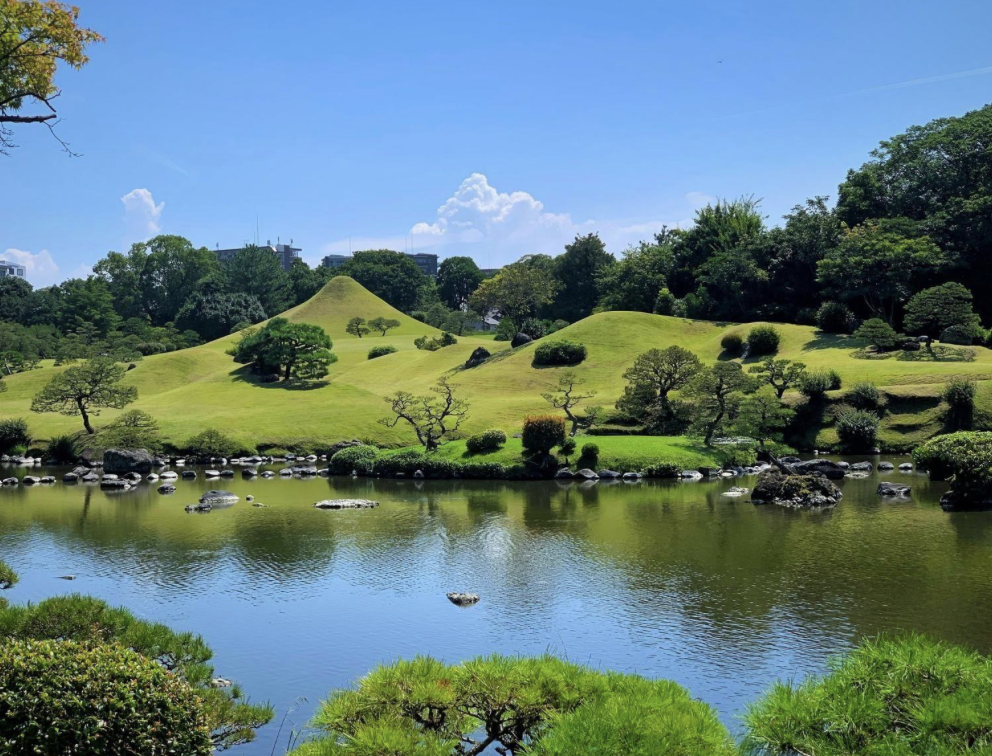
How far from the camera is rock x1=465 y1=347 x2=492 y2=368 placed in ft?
243

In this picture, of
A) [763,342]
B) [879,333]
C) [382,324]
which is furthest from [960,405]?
[382,324]

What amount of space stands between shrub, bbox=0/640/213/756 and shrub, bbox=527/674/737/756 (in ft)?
12.9

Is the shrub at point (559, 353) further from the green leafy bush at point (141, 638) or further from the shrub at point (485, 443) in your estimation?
the green leafy bush at point (141, 638)

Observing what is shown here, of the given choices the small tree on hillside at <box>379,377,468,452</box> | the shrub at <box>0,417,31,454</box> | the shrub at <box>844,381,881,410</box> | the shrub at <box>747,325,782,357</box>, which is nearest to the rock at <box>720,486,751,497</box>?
the small tree on hillside at <box>379,377,468,452</box>

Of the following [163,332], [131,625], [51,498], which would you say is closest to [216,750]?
[131,625]

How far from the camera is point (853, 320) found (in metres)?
67.0

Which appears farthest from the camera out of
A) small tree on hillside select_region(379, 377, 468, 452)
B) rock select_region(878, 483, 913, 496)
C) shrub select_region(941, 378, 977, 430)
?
small tree on hillside select_region(379, 377, 468, 452)

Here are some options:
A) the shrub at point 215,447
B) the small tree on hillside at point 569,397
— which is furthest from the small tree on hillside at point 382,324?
the shrub at point 215,447

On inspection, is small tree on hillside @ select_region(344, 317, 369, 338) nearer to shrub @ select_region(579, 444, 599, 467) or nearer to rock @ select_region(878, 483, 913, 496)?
shrub @ select_region(579, 444, 599, 467)

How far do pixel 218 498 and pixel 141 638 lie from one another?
79.5ft

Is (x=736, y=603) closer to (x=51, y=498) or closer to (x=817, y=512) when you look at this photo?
(x=817, y=512)

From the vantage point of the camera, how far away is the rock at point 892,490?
3338cm

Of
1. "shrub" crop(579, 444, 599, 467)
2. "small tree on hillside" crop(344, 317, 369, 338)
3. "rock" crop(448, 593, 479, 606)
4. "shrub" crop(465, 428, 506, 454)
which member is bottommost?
"rock" crop(448, 593, 479, 606)

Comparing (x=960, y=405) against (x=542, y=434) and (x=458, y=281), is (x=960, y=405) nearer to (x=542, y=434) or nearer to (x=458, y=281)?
(x=542, y=434)
